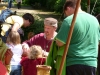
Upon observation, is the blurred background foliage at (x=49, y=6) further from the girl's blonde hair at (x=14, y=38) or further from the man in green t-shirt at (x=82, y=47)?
the man in green t-shirt at (x=82, y=47)

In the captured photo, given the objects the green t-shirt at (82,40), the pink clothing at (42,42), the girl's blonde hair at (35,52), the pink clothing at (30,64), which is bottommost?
the pink clothing at (30,64)

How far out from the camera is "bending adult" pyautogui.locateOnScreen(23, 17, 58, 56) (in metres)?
5.28

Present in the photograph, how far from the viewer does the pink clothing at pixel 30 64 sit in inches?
211

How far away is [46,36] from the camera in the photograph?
545cm

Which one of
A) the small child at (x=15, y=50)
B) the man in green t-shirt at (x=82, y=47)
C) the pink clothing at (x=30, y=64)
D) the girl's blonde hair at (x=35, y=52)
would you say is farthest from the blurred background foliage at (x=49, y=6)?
the man in green t-shirt at (x=82, y=47)

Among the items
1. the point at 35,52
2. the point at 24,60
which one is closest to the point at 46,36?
the point at 35,52

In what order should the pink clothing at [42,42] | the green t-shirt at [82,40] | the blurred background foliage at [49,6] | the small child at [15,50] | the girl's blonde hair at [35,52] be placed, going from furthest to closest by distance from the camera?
1. the blurred background foliage at [49,6]
2. the small child at [15,50]
3. the pink clothing at [42,42]
4. the girl's blonde hair at [35,52]
5. the green t-shirt at [82,40]

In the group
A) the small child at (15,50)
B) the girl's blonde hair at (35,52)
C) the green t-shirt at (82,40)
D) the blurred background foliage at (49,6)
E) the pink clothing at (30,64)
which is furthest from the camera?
the blurred background foliage at (49,6)

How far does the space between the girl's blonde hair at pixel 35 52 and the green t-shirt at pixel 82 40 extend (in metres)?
1.10

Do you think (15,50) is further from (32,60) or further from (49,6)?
(49,6)

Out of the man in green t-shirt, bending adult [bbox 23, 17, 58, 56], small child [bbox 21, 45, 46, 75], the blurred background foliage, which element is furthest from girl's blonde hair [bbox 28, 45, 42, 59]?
the blurred background foliage

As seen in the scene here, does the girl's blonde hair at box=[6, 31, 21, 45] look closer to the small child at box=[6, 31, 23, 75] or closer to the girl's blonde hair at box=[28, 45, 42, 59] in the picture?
the small child at box=[6, 31, 23, 75]

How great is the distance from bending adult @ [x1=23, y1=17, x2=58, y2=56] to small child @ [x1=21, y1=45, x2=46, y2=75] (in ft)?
0.47

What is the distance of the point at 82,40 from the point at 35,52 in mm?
1340
